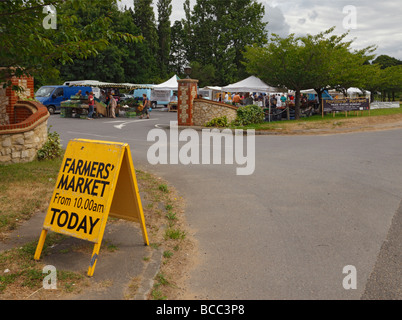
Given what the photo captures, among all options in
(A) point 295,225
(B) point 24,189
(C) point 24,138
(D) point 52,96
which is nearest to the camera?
(A) point 295,225

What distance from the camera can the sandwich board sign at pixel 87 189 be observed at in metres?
4.59

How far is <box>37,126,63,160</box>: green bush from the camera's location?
33.8 feet

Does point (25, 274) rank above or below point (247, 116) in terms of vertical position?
below

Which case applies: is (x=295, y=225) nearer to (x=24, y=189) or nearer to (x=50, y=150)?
(x=24, y=189)

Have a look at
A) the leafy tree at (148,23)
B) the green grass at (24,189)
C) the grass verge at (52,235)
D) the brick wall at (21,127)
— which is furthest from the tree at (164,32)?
the grass verge at (52,235)

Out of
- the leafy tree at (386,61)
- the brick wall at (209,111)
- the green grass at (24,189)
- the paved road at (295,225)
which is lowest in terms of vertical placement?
the paved road at (295,225)

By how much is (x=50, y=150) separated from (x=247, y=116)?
13693 mm

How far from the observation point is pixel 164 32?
6888 centimetres

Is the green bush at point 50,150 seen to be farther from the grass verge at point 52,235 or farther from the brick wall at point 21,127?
the grass verge at point 52,235

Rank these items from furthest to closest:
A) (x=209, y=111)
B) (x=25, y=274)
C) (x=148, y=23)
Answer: (x=148, y=23), (x=209, y=111), (x=25, y=274)

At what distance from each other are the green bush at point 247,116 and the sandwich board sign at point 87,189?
1743 cm

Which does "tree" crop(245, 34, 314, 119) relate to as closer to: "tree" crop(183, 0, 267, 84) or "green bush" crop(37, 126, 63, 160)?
"green bush" crop(37, 126, 63, 160)

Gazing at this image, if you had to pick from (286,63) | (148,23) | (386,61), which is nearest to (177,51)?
(148,23)
